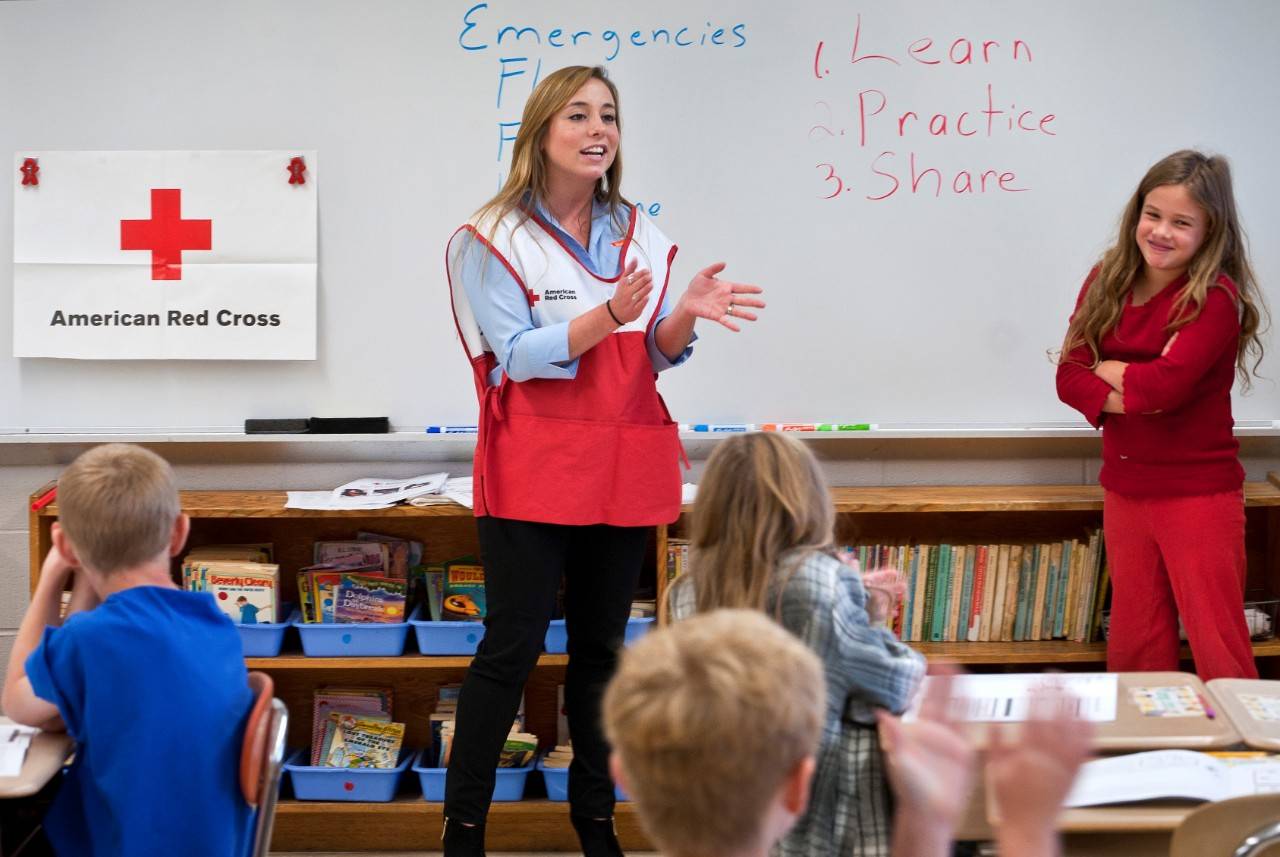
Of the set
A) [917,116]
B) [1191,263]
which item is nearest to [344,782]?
[917,116]

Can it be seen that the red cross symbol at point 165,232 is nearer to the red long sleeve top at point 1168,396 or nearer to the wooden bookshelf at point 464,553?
the wooden bookshelf at point 464,553

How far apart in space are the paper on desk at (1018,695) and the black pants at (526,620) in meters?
0.78

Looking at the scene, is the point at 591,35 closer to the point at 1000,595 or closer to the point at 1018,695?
the point at 1000,595

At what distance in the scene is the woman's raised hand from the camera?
215 cm

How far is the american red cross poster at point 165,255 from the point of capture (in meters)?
2.95

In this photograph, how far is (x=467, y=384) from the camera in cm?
304

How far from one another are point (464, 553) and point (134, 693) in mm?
1524

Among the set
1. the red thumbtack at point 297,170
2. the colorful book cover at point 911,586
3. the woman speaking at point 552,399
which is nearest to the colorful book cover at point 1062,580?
the colorful book cover at point 911,586

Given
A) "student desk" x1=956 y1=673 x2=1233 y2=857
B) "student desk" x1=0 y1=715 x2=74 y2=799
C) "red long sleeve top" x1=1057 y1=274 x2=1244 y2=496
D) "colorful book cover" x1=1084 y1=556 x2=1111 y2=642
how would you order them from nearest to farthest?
"student desk" x1=956 y1=673 x2=1233 y2=857, "student desk" x1=0 y1=715 x2=74 y2=799, "red long sleeve top" x1=1057 y1=274 x2=1244 y2=496, "colorful book cover" x1=1084 y1=556 x2=1111 y2=642

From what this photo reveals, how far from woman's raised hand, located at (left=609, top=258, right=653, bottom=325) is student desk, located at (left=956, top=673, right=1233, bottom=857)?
2.86ft

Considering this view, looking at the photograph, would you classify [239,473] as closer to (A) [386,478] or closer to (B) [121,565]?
(A) [386,478]

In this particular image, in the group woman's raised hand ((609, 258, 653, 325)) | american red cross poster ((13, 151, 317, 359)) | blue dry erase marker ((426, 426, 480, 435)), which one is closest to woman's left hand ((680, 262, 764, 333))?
woman's raised hand ((609, 258, 653, 325))

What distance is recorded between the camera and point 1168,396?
8.35ft

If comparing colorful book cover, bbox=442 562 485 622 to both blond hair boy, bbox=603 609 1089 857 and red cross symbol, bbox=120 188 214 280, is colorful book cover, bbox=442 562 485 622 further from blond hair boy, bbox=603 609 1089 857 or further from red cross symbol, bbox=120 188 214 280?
blond hair boy, bbox=603 609 1089 857
